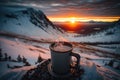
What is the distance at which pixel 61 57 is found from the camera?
32.6 inches

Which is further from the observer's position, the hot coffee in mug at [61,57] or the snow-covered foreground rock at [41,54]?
the snow-covered foreground rock at [41,54]

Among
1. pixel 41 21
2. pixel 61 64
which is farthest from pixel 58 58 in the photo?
pixel 41 21

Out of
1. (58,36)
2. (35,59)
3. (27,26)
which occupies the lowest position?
(35,59)

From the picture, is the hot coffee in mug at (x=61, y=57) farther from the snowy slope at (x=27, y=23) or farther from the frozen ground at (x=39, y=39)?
the snowy slope at (x=27, y=23)

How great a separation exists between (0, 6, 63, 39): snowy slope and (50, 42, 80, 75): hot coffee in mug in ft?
4.81

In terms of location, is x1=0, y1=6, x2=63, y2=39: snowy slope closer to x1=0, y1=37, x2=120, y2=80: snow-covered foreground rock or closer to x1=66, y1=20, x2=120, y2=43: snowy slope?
x1=0, y1=37, x2=120, y2=80: snow-covered foreground rock

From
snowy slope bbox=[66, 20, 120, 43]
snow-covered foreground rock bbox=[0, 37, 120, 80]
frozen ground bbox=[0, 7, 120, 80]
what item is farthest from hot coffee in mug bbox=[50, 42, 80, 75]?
snowy slope bbox=[66, 20, 120, 43]

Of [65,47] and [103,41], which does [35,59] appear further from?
[103,41]

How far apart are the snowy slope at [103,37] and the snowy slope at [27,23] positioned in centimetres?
36

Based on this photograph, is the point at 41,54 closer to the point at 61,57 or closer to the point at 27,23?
the point at 27,23

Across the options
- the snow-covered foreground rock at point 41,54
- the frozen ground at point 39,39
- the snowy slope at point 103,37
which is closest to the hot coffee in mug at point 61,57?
the snow-covered foreground rock at point 41,54

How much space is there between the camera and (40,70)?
948 mm

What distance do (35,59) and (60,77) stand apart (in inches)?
43.8

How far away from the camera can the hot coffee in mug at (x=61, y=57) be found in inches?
32.3
